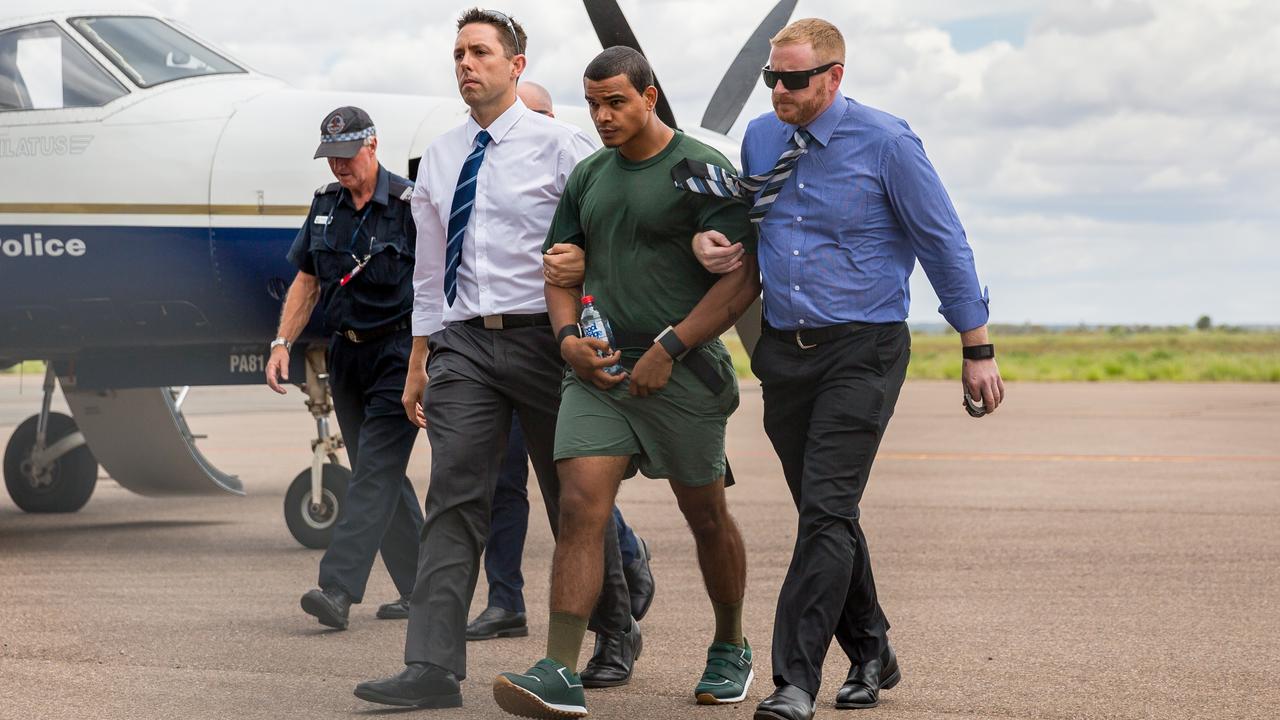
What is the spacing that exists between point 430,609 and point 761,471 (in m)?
9.37

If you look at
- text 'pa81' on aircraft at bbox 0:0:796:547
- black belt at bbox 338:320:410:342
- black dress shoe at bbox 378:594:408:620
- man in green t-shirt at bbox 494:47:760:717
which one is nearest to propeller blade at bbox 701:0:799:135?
text 'pa81' on aircraft at bbox 0:0:796:547

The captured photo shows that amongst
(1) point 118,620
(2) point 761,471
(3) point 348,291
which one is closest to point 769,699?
(3) point 348,291

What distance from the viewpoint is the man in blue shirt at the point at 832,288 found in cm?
475

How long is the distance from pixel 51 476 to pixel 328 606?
563 cm

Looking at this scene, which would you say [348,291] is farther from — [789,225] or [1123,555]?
[1123,555]

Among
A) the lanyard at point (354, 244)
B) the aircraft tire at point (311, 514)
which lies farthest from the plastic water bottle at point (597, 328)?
the aircraft tire at point (311, 514)

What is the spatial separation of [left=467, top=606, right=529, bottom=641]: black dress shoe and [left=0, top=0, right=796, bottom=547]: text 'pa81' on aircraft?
7.71 feet

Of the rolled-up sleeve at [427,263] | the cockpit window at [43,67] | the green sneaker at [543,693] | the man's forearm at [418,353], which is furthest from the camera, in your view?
the cockpit window at [43,67]

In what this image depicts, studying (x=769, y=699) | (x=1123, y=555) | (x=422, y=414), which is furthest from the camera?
(x=1123, y=555)

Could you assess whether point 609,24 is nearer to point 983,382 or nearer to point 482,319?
point 482,319

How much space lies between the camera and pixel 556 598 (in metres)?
4.68

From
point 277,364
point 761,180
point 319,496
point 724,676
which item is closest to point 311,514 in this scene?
point 319,496

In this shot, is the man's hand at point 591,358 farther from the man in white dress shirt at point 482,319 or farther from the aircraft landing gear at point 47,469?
the aircraft landing gear at point 47,469

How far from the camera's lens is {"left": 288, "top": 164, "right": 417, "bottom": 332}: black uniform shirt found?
6574 mm
